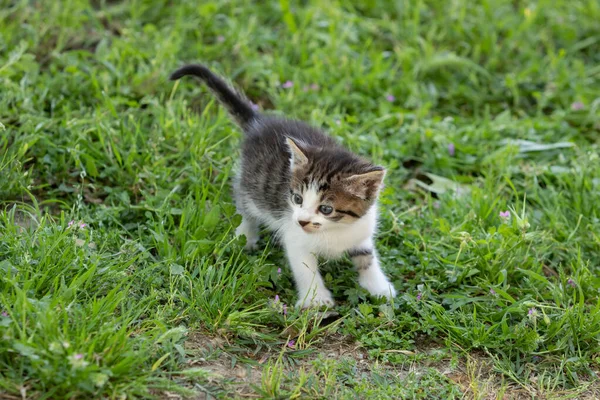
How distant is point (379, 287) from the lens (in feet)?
13.2

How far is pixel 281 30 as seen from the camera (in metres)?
6.38

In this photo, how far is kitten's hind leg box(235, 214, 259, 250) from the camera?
4.40 m

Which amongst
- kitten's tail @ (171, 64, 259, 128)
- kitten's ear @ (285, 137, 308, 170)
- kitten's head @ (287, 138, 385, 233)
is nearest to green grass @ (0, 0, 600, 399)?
kitten's tail @ (171, 64, 259, 128)

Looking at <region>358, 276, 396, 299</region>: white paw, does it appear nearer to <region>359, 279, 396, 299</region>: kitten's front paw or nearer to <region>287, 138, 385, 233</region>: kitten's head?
<region>359, 279, 396, 299</region>: kitten's front paw

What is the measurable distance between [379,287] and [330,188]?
64 centimetres

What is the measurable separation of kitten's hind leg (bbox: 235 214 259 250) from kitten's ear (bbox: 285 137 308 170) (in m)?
0.60

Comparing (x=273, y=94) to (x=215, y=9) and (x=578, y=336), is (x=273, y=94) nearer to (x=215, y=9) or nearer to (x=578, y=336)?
(x=215, y=9)

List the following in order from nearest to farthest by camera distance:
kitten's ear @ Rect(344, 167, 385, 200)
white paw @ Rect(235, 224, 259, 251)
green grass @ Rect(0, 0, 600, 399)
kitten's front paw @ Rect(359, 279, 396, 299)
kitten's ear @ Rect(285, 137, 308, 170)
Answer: green grass @ Rect(0, 0, 600, 399) → kitten's ear @ Rect(344, 167, 385, 200) → kitten's ear @ Rect(285, 137, 308, 170) → kitten's front paw @ Rect(359, 279, 396, 299) → white paw @ Rect(235, 224, 259, 251)

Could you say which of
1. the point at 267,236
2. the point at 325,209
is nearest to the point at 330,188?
the point at 325,209

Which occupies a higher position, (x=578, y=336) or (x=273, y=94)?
(x=273, y=94)

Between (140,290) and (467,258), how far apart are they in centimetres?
181

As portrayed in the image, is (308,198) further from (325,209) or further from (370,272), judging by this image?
(370,272)

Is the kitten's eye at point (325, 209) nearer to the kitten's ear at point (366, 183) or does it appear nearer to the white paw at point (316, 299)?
the kitten's ear at point (366, 183)

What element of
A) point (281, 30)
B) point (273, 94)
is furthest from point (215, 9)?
point (273, 94)
